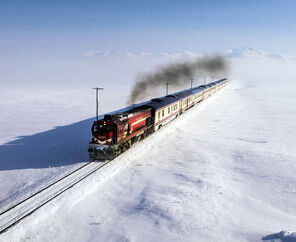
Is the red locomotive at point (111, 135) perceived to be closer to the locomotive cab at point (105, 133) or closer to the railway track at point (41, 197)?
the locomotive cab at point (105, 133)

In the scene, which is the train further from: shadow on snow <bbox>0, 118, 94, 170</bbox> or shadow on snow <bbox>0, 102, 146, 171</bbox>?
shadow on snow <bbox>0, 118, 94, 170</bbox>

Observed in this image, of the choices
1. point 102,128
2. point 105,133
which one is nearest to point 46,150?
point 102,128

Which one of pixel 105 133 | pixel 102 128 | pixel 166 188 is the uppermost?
pixel 102 128

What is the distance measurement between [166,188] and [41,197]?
26.7 ft

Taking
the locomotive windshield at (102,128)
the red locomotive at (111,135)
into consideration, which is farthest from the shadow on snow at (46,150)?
the locomotive windshield at (102,128)

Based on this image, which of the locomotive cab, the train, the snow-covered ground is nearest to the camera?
the snow-covered ground

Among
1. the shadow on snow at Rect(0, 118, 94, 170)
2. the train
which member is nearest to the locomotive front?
the train

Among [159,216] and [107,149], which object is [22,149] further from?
[159,216]

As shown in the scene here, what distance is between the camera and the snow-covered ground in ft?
41.0

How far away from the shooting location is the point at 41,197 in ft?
49.8

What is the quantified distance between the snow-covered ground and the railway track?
66 centimetres

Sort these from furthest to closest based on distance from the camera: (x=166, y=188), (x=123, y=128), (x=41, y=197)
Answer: (x=123, y=128) → (x=166, y=188) → (x=41, y=197)

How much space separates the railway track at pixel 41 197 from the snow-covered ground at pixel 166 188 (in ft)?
2.15

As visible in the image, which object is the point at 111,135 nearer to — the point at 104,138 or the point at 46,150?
the point at 104,138
